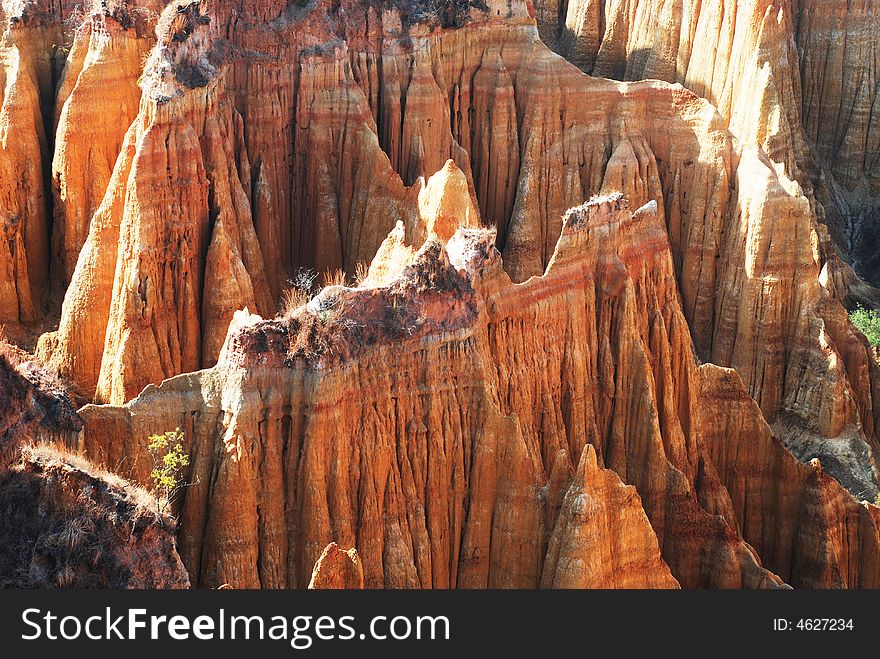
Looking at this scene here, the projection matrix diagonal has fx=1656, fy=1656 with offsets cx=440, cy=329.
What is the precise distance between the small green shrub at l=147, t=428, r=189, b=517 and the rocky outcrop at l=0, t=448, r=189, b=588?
3.67 m

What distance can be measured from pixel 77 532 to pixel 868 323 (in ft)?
114

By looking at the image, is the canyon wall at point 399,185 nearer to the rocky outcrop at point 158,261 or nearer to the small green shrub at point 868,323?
the rocky outcrop at point 158,261

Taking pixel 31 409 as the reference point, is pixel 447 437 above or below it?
below

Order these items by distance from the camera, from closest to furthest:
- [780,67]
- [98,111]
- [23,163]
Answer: [98,111] → [23,163] → [780,67]

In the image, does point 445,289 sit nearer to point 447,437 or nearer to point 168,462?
point 447,437

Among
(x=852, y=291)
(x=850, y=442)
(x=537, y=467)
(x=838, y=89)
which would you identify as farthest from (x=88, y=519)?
(x=838, y=89)

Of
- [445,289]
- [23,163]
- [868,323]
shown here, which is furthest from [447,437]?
[868,323]

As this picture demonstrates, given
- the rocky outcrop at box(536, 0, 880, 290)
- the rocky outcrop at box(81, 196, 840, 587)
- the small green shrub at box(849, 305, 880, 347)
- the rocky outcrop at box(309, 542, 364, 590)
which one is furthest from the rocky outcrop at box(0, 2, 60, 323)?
the small green shrub at box(849, 305, 880, 347)

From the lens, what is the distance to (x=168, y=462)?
25984 millimetres

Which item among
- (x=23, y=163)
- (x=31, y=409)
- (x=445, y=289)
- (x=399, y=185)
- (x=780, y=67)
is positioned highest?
(x=780, y=67)

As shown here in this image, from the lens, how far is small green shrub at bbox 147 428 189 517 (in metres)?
25.7

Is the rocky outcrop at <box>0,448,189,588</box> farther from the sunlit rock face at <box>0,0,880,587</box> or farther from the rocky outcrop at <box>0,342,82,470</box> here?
the sunlit rock face at <box>0,0,880,587</box>

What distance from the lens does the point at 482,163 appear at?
4762 cm

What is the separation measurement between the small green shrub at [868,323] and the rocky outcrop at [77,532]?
104ft
